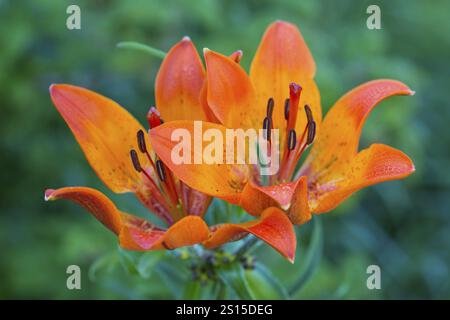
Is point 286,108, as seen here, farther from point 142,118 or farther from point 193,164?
point 142,118

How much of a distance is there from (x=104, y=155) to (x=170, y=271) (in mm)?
375

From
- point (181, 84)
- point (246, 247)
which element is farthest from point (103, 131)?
point (246, 247)

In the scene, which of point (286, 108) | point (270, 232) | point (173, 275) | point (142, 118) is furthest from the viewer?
point (142, 118)

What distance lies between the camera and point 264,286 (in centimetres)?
162

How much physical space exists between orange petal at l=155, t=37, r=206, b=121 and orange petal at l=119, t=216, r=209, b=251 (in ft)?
1.11

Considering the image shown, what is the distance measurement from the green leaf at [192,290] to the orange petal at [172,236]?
291 mm

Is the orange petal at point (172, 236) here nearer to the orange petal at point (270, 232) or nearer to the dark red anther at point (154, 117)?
the orange petal at point (270, 232)

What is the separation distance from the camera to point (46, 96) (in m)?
3.03

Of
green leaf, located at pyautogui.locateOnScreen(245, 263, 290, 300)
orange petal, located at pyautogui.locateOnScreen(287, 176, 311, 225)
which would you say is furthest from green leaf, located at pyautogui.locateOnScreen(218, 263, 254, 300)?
orange petal, located at pyautogui.locateOnScreen(287, 176, 311, 225)

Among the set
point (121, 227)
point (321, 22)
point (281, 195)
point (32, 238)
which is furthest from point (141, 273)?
point (321, 22)

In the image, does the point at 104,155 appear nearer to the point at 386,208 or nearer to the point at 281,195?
the point at 281,195

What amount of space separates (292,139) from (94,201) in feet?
1.50

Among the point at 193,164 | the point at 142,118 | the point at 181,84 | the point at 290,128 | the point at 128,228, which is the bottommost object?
the point at 128,228

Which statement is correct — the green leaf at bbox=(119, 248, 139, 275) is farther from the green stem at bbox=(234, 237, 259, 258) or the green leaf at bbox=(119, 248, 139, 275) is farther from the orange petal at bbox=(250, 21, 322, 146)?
the orange petal at bbox=(250, 21, 322, 146)
